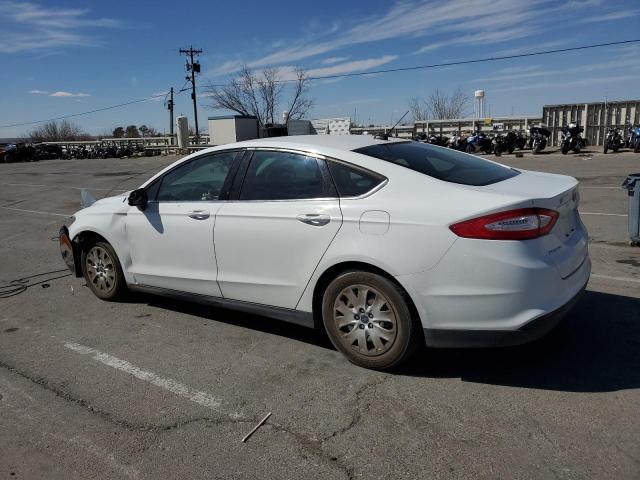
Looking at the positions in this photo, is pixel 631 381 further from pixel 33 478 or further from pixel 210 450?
pixel 33 478

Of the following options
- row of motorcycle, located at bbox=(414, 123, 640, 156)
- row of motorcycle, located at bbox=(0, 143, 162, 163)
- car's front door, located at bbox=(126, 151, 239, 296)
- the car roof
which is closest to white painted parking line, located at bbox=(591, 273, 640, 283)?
the car roof

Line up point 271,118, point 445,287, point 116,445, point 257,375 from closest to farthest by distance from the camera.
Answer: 1. point 116,445
2. point 445,287
3. point 257,375
4. point 271,118

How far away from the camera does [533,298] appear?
3.11 meters

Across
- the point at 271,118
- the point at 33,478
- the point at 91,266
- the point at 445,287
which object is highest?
the point at 271,118

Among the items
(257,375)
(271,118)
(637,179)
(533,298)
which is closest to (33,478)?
(257,375)

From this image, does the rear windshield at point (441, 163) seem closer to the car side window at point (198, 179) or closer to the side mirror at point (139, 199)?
the car side window at point (198, 179)

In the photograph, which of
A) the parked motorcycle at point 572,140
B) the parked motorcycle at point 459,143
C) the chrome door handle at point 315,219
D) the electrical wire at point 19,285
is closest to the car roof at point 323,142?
the chrome door handle at point 315,219

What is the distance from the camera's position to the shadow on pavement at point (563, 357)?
3.41 meters

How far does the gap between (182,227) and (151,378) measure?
134 centimetres

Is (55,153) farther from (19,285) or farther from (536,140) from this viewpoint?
(19,285)

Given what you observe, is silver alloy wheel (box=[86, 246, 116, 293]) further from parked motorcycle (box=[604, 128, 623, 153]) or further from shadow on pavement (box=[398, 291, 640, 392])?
parked motorcycle (box=[604, 128, 623, 153])

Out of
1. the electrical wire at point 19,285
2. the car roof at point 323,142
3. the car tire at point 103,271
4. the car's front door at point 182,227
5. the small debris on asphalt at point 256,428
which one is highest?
the car roof at point 323,142

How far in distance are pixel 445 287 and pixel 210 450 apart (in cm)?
164

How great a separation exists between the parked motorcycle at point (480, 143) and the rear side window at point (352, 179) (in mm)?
24201
